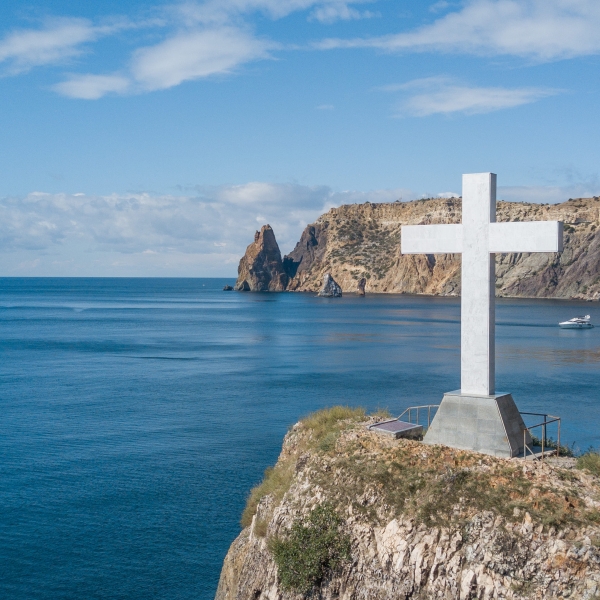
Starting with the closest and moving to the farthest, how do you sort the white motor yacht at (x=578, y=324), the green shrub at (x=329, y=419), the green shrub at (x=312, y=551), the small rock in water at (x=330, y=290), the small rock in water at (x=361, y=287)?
1. the green shrub at (x=312, y=551)
2. the green shrub at (x=329, y=419)
3. the white motor yacht at (x=578, y=324)
4. the small rock in water at (x=330, y=290)
5. the small rock in water at (x=361, y=287)

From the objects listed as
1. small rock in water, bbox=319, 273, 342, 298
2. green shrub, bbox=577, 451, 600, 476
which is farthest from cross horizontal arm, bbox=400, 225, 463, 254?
small rock in water, bbox=319, 273, 342, 298

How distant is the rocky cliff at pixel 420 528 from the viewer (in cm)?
1089

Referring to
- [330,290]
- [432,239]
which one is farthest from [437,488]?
[330,290]

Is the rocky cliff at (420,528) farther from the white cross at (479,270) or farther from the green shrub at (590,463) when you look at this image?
the white cross at (479,270)

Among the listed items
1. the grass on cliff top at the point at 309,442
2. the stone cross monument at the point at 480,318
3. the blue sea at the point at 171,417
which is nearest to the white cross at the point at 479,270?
the stone cross monument at the point at 480,318

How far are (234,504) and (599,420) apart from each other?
1912cm

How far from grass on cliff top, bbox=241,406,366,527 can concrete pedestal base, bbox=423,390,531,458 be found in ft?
6.97

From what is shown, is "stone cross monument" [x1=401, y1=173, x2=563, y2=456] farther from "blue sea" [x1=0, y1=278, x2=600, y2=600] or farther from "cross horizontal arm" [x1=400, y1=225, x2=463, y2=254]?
"blue sea" [x1=0, y1=278, x2=600, y2=600]

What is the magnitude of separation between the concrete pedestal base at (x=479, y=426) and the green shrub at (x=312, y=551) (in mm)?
2953

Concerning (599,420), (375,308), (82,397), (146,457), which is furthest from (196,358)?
(375,308)

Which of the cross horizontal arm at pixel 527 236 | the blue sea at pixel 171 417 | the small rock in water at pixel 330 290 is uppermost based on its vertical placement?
the cross horizontal arm at pixel 527 236

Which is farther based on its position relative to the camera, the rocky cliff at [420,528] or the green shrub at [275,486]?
the green shrub at [275,486]

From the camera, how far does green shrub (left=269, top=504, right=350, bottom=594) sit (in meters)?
12.4

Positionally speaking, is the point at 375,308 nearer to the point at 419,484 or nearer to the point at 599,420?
the point at 599,420
